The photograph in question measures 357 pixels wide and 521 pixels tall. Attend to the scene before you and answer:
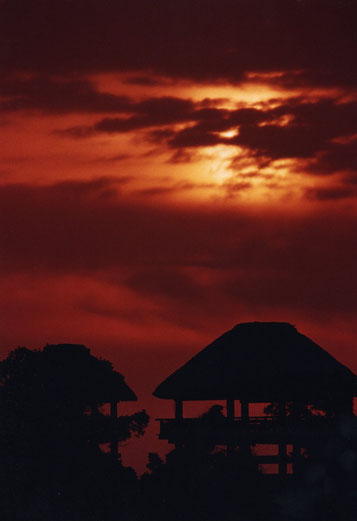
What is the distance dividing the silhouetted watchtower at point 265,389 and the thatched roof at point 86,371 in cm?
202

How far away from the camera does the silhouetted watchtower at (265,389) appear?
40.1m

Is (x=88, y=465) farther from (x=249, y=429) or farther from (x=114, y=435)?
(x=249, y=429)

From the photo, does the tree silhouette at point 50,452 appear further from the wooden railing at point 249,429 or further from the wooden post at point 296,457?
the wooden post at point 296,457

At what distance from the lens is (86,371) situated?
39.7 m

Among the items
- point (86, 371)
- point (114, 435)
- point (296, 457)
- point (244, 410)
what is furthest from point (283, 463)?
point (86, 371)

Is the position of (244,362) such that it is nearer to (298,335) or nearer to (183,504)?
(298,335)

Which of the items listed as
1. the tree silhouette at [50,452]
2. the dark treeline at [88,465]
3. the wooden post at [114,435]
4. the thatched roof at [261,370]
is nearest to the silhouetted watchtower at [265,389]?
the thatched roof at [261,370]

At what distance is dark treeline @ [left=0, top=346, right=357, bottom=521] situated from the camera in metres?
28.8

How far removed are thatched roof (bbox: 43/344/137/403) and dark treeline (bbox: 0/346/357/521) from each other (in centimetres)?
5

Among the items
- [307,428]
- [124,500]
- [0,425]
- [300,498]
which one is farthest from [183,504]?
[300,498]

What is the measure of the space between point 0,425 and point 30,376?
2.12m

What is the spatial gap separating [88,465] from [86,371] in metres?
4.52

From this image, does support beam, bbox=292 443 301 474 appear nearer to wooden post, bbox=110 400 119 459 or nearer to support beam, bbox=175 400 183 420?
support beam, bbox=175 400 183 420

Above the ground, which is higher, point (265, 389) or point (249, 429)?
point (265, 389)
